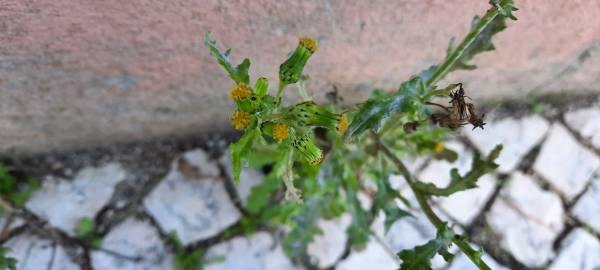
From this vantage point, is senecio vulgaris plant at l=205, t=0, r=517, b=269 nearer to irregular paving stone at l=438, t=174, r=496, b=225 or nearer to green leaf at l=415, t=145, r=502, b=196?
green leaf at l=415, t=145, r=502, b=196

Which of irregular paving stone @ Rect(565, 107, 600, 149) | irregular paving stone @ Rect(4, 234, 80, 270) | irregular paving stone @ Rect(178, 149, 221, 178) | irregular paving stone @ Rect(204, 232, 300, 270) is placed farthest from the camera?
irregular paving stone @ Rect(565, 107, 600, 149)

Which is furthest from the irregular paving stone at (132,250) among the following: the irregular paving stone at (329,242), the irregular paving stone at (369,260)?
the irregular paving stone at (369,260)

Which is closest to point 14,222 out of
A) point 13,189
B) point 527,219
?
point 13,189

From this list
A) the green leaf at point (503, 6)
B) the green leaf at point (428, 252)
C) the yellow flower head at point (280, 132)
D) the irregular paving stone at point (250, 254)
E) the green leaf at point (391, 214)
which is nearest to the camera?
the yellow flower head at point (280, 132)

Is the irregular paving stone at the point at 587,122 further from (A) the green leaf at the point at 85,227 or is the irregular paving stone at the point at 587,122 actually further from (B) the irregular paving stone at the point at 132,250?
(A) the green leaf at the point at 85,227

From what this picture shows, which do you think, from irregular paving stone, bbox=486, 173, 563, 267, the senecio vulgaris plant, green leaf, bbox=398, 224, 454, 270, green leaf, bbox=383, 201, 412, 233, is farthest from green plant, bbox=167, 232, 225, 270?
irregular paving stone, bbox=486, 173, 563, 267

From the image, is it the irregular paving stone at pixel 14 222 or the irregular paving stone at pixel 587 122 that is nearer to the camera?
the irregular paving stone at pixel 14 222
